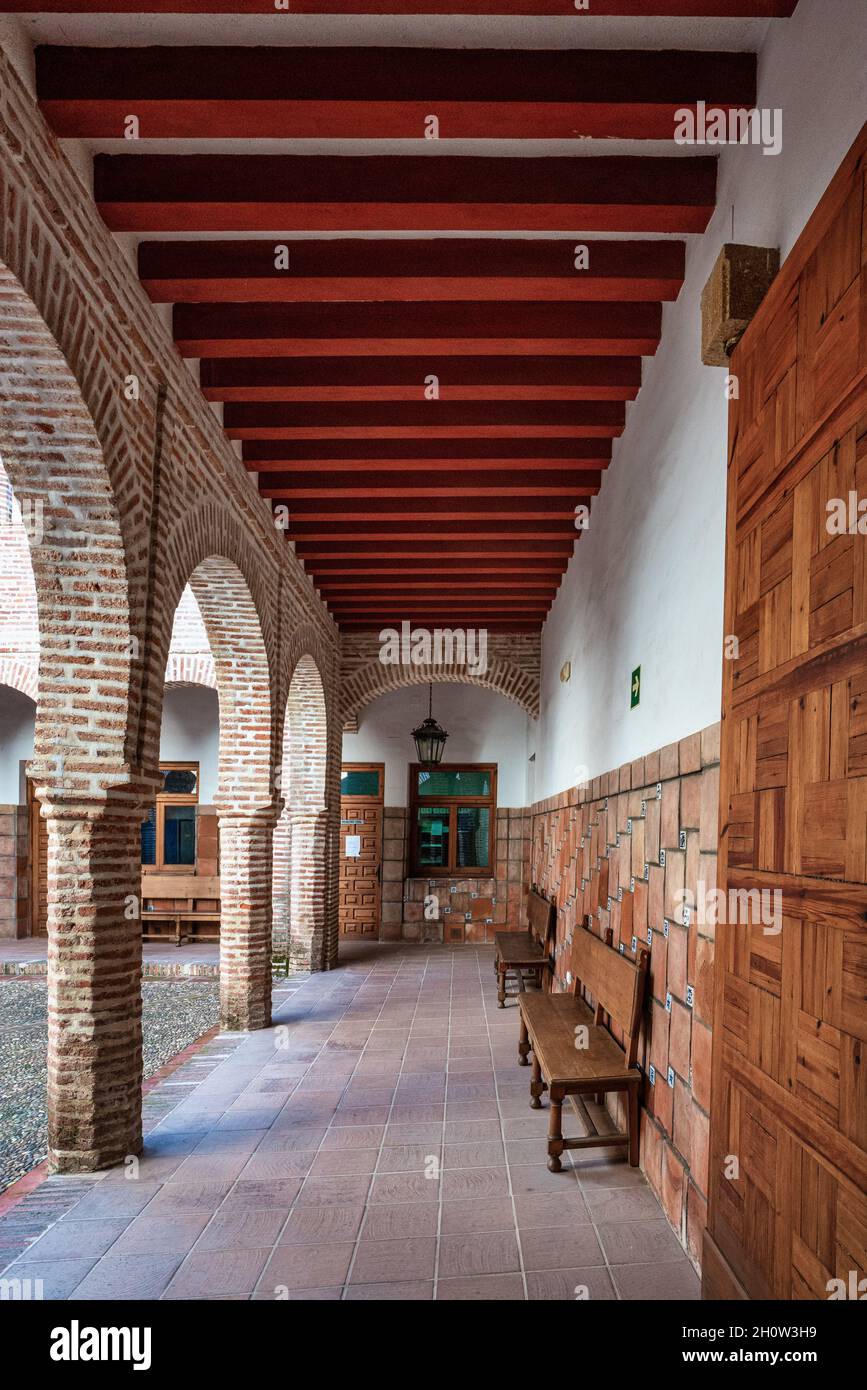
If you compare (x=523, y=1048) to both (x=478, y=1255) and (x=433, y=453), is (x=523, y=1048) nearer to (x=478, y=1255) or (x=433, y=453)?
(x=478, y=1255)

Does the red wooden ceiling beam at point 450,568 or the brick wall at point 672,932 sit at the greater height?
the red wooden ceiling beam at point 450,568

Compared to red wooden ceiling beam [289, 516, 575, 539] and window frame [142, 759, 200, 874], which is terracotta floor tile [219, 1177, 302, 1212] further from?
window frame [142, 759, 200, 874]

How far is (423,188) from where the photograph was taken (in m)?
3.06

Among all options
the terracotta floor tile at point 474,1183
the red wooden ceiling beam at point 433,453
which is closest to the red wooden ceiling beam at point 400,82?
the red wooden ceiling beam at point 433,453

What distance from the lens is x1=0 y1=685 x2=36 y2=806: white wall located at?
11336 millimetres

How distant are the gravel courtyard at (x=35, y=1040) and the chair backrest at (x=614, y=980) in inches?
109

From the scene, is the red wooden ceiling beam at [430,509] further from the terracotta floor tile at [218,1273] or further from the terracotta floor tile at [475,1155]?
the terracotta floor tile at [218,1273]

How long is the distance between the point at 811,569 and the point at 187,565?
10.7ft

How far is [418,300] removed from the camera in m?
3.85

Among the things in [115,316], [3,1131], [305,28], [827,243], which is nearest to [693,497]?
[827,243]

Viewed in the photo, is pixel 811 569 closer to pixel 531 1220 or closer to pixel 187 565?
pixel 531 1220

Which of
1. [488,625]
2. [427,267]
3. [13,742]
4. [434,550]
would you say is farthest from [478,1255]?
[13,742]

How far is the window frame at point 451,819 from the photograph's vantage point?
37.1 ft

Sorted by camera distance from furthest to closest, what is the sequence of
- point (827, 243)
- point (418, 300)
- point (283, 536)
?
point (283, 536) < point (418, 300) < point (827, 243)
